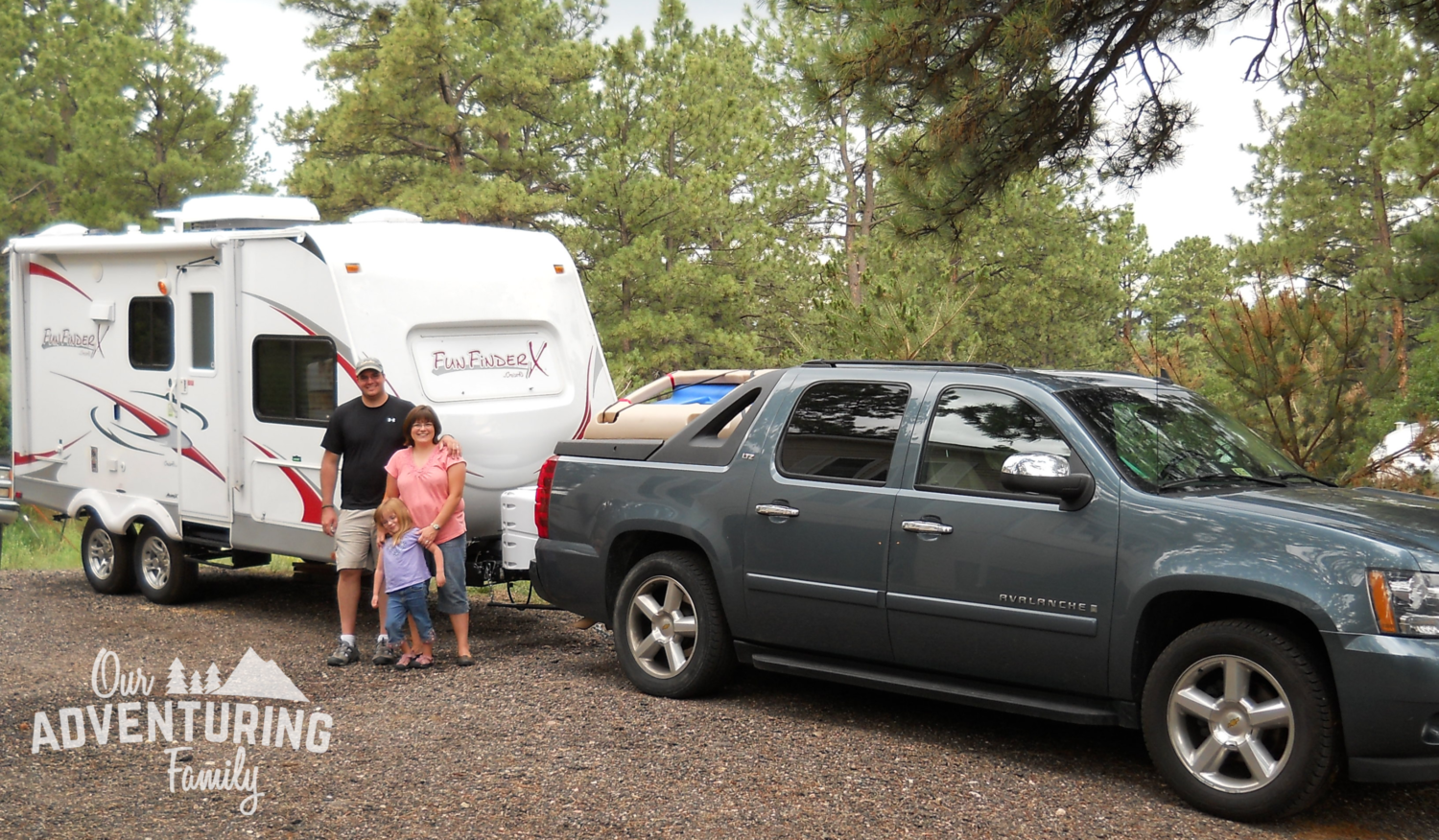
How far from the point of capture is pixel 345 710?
22.9ft

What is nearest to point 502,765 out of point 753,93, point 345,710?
point 345,710

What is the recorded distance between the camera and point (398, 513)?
7.97 meters

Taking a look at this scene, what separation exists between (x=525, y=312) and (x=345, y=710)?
11.2ft

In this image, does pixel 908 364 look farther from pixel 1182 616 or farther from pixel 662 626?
pixel 662 626

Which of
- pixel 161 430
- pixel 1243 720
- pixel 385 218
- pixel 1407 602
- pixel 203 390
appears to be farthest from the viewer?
pixel 161 430

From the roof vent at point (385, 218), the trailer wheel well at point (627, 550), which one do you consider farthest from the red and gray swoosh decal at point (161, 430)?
the trailer wheel well at point (627, 550)

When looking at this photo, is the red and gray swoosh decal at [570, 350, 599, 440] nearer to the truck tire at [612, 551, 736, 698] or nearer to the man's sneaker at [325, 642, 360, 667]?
the man's sneaker at [325, 642, 360, 667]

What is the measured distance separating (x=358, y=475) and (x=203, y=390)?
2.08 meters

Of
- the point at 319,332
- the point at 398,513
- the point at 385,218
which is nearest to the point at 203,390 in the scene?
the point at 319,332

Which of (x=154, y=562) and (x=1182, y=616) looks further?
(x=154, y=562)

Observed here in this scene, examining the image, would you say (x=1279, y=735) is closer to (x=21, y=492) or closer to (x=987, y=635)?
(x=987, y=635)

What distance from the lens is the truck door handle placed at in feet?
19.9

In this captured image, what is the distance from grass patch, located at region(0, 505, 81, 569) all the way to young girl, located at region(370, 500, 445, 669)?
8489 mm

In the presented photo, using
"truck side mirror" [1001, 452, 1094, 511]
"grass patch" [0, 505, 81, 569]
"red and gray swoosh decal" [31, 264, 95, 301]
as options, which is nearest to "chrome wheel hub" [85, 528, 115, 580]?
"red and gray swoosh decal" [31, 264, 95, 301]
